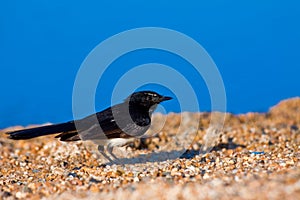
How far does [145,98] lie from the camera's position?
7.74 m

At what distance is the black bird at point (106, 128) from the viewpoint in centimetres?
703

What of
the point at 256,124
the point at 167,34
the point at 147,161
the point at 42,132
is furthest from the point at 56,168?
the point at 256,124

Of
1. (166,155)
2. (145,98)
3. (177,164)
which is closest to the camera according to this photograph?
(177,164)

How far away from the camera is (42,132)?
7121 mm

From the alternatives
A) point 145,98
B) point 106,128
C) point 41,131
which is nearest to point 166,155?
point 145,98

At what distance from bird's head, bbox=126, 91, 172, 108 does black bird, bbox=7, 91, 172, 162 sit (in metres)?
0.08

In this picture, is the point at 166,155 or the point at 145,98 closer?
the point at 145,98

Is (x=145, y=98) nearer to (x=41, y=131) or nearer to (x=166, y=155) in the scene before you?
(x=166, y=155)

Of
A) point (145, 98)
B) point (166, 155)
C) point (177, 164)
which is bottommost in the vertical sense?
point (177, 164)

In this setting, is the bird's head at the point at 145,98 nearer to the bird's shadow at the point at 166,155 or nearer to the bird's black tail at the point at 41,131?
the bird's shadow at the point at 166,155

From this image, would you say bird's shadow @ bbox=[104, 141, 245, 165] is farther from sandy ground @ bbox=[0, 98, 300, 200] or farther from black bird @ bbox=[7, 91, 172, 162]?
black bird @ bbox=[7, 91, 172, 162]

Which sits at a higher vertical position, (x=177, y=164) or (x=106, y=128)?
(x=106, y=128)

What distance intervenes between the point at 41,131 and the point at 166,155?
2140 mm

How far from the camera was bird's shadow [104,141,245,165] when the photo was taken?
25.5 feet
